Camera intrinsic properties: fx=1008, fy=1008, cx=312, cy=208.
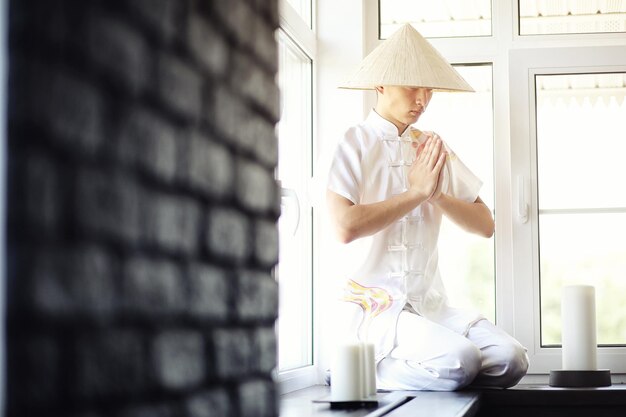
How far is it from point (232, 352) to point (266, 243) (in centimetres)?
19

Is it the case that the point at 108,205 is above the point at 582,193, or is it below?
below

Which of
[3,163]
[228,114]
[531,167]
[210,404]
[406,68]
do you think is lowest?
[210,404]

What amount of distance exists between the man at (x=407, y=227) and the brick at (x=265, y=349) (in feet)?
5.87

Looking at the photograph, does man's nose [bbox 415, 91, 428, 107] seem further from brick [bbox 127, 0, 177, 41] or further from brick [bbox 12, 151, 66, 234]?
brick [bbox 12, 151, 66, 234]

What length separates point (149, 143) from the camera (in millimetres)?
930

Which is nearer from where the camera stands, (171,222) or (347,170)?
(171,222)

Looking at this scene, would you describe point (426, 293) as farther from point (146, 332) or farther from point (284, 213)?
point (146, 332)

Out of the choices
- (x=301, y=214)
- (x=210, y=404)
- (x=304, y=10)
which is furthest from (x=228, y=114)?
(x=304, y=10)

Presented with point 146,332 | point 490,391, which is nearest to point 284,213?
point 490,391

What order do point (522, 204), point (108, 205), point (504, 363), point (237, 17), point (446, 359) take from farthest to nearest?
point (522, 204), point (504, 363), point (446, 359), point (237, 17), point (108, 205)

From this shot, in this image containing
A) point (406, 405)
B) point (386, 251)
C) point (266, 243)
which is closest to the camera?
point (266, 243)

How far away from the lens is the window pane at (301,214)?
3.48m

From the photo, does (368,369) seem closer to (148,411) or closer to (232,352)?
(232,352)

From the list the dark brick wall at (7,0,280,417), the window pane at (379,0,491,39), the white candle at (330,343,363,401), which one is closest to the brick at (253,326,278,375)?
the dark brick wall at (7,0,280,417)
